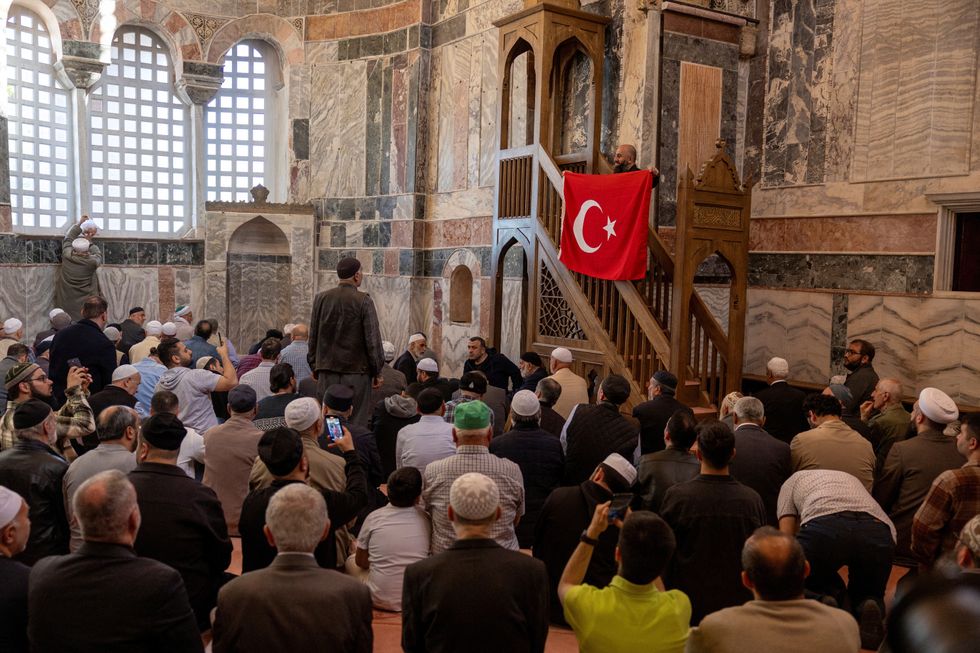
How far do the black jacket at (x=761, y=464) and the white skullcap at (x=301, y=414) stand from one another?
2317 mm

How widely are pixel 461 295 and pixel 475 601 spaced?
31.3ft

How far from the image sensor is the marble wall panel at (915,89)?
25.3 feet

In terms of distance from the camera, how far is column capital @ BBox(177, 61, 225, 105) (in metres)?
13.5

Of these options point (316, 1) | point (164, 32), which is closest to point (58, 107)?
point (164, 32)

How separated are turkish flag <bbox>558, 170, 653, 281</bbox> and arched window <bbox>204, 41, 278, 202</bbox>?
7.77 meters

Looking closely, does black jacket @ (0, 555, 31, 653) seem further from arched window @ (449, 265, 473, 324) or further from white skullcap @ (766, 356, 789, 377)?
arched window @ (449, 265, 473, 324)

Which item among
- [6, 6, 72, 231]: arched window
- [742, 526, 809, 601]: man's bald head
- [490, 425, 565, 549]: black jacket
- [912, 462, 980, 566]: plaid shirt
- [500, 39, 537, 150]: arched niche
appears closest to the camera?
[742, 526, 809, 601]: man's bald head

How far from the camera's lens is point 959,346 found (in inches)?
299

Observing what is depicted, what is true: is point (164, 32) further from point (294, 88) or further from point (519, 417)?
point (519, 417)

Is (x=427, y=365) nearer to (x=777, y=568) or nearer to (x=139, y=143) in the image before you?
(x=777, y=568)

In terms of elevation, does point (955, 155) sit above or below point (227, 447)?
above

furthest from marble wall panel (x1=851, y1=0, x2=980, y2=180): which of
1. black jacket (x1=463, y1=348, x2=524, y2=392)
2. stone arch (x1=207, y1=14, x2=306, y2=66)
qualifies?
stone arch (x1=207, y1=14, x2=306, y2=66)

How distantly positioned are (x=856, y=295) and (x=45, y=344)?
7896mm

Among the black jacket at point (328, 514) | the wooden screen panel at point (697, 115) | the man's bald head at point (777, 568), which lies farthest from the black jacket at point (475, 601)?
the wooden screen panel at point (697, 115)
